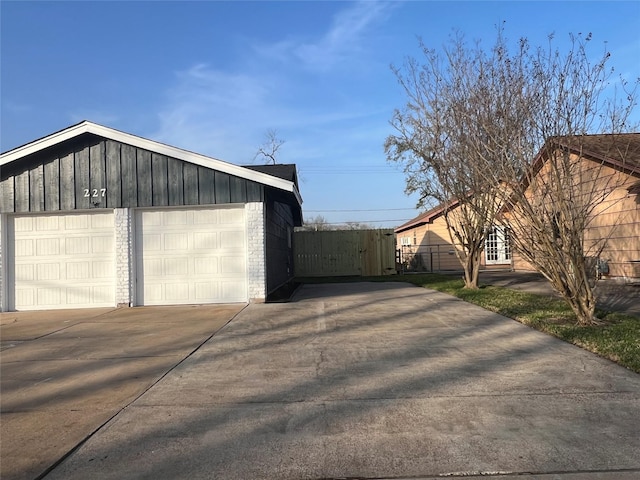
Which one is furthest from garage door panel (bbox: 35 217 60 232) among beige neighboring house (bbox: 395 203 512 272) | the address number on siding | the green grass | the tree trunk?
beige neighboring house (bbox: 395 203 512 272)

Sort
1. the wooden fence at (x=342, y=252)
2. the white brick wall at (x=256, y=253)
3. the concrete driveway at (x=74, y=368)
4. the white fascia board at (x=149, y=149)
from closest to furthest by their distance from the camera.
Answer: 1. the concrete driveway at (x=74, y=368)
2. the white fascia board at (x=149, y=149)
3. the white brick wall at (x=256, y=253)
4. the wooden fence at (x=342, y=252)

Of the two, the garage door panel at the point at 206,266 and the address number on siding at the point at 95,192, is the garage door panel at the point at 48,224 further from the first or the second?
the garage door panel at the point at 206,266

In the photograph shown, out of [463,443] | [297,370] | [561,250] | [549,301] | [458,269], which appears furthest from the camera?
[458,269]

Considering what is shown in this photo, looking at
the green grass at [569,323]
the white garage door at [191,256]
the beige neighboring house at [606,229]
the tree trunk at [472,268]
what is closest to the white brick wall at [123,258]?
the white garage door at [191,256]

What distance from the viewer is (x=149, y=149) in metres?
12.1

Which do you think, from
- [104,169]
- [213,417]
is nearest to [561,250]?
[213,417]

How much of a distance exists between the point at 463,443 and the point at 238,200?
30.8 ft

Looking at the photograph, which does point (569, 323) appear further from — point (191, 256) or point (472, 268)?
point (191, 256)

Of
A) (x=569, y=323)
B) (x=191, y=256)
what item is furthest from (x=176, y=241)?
(x=569, y=323)

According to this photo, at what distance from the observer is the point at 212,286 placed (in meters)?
12.5

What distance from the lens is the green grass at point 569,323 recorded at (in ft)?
20.5

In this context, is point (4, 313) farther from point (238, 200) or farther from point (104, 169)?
point (238, 200)

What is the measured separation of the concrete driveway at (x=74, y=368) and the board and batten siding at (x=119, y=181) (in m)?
2.78

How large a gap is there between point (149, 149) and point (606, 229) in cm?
1326
